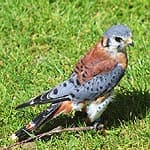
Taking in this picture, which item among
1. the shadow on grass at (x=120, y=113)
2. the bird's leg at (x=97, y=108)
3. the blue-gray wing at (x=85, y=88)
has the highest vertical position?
the blue-gray wing at (x=85, y=88)

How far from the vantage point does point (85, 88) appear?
608 centimetres

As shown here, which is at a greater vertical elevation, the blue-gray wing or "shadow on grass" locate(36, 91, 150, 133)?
the blue-gray wing

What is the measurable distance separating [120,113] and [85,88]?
2.33 ft

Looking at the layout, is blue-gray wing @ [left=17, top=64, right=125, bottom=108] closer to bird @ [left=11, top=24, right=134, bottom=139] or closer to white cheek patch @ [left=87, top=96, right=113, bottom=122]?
bird @ [left=11, top=24, right=134, bottom=139]

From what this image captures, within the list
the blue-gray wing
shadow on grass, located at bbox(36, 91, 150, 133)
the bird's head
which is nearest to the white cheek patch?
the blue-gray wing

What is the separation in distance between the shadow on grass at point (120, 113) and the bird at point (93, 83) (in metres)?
0.33

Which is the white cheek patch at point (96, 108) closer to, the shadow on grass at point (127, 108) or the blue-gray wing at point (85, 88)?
the blue-gray wing at point (85, 88)

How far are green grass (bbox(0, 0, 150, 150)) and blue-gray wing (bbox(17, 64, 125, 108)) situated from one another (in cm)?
42

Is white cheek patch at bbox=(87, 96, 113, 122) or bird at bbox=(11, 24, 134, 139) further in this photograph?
white cheek patch at bbox=(87, 96, 113, 122)

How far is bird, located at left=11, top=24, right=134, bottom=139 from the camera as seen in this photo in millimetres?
6055

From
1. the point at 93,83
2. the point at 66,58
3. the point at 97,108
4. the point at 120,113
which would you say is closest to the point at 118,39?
the point at 93,83

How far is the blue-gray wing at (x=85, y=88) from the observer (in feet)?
19.9

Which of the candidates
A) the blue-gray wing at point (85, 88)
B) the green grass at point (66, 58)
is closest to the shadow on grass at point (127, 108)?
the green grass at point (66, 58)

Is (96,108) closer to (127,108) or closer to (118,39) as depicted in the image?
(127,108)
